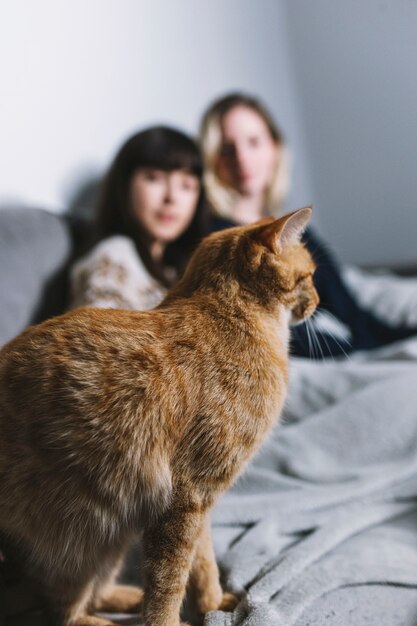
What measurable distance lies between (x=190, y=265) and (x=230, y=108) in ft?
3.83

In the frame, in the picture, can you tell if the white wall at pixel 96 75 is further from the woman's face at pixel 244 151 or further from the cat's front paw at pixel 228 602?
the cat's front paw at pixel 228 602

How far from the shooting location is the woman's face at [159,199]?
1331mm

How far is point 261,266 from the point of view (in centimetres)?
70

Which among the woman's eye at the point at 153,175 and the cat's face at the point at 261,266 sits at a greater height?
the woman's eye at the point at 153,175

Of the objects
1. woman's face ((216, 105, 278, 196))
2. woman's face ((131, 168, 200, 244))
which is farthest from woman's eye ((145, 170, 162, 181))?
woman's face ((216, 105, 278, 196))

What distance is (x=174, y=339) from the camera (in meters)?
0.64

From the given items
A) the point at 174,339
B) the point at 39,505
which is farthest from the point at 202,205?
the point at 39,505

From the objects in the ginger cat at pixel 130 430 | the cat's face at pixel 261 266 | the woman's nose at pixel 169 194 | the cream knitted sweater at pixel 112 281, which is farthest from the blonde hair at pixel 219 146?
the ginger cat at pixel 130 430

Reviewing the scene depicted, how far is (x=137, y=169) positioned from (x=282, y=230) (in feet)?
2.42

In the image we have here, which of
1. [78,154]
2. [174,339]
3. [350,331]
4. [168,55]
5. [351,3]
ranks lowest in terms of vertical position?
[350,331]

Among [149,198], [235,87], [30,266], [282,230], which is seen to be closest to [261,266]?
[282,230]

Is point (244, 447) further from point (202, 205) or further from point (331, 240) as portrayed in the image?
point (331, 240)

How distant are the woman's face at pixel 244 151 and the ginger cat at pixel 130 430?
3.62 ft

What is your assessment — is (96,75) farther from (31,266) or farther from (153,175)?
(31,266)
